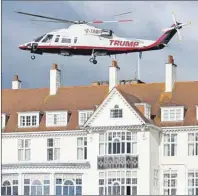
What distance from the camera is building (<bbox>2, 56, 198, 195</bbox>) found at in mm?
52281

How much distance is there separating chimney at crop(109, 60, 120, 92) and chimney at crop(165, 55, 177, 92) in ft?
10.8

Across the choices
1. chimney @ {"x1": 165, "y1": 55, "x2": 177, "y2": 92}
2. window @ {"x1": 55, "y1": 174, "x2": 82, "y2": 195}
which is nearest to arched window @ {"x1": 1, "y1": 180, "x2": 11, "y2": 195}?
window @ {"x1": 55, "y1": 174, "x2": 82, "y2": 195}

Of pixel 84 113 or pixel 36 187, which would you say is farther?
pixel 84 113

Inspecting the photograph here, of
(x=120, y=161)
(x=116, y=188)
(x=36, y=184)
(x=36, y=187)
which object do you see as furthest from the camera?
(x=36, y=184)

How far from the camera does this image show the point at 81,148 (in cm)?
5519

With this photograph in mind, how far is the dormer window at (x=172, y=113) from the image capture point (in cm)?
5350

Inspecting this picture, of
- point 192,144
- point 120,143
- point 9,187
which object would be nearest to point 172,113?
point 192,144

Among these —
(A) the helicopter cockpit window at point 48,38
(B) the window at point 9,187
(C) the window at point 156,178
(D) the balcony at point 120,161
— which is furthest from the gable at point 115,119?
(A) the helicopter cockpit window at point 48,38

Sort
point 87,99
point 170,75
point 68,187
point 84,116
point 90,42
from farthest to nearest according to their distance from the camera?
point 87,99, point 170,75, point 84,116, point 90,42, point 68,187

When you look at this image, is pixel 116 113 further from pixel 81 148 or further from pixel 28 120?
pixel 28 120

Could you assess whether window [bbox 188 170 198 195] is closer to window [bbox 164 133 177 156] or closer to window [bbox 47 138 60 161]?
window [bbox 164 133 177 156]

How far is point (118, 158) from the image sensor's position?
52281mm

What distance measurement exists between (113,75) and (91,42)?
3.53m

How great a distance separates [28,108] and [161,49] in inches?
403
